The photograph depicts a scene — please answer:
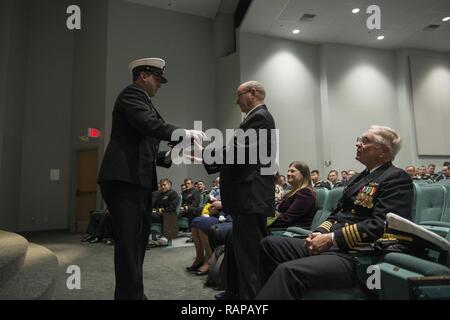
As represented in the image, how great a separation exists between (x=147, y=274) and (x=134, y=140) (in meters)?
1.87

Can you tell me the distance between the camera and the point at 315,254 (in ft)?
5.16

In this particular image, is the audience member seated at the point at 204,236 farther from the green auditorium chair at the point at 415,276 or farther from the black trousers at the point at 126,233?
→ the green auditorium chair at the point at 415,276

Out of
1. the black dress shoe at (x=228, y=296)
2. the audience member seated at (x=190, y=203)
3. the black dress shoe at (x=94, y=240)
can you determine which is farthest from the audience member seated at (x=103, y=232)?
the black dress shoe at (x=228, y=296)

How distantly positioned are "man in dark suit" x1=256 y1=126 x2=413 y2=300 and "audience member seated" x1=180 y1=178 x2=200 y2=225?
3924 mm

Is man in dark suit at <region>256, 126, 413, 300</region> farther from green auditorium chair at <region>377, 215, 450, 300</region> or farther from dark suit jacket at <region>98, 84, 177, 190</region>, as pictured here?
dark suit jacket at <region>98, 84, 177, 190</region>

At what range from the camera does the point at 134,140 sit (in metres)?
1.66

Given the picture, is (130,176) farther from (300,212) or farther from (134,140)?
(300,212)

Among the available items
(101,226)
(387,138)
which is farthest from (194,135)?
(101,226)

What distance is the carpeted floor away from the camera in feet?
7.89

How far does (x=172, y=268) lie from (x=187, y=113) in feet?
17.0

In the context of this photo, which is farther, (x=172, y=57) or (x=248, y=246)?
(x=172, y=57)
